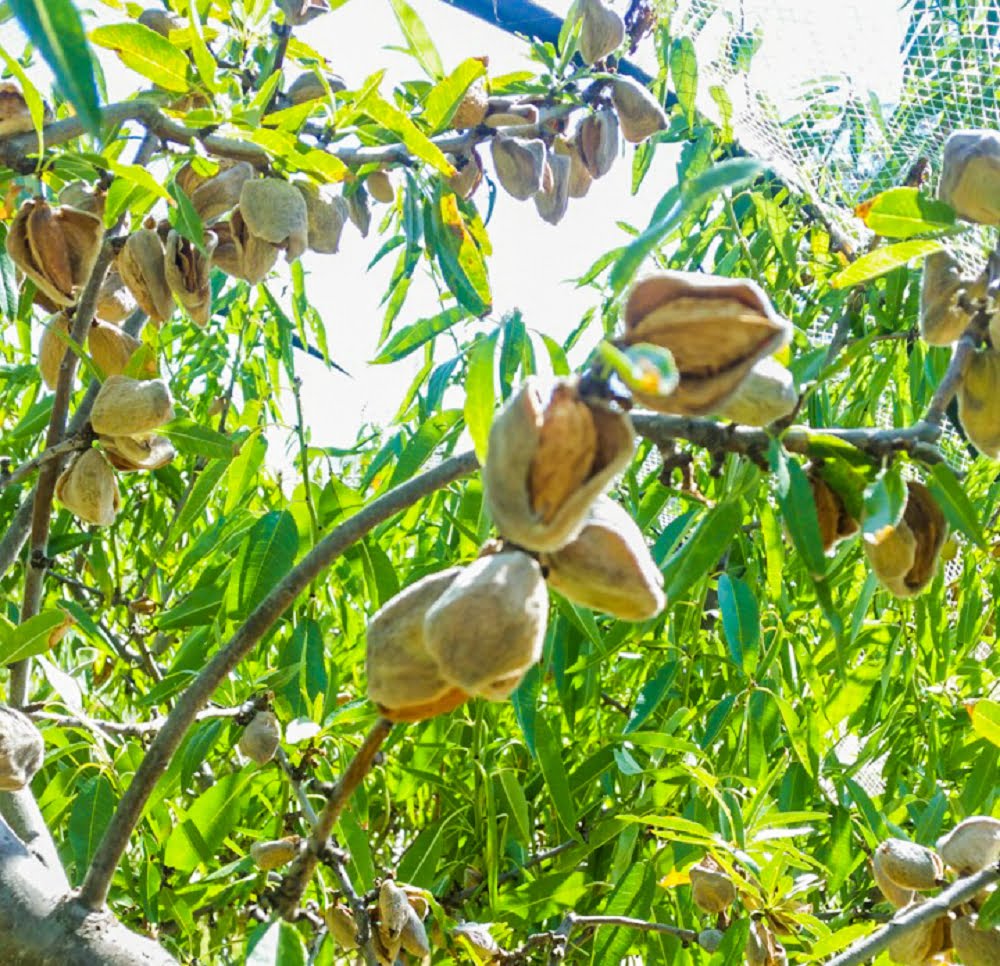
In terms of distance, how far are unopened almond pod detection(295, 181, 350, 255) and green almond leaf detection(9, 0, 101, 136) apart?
2.00 ft

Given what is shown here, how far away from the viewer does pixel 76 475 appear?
38.8 inches

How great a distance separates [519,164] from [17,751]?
0.67m

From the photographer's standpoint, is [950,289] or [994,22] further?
[994,22]

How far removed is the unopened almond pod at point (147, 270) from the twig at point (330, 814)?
50 cm

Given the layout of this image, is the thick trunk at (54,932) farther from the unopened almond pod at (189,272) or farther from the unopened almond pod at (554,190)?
the unopened almond pod at (554,190)

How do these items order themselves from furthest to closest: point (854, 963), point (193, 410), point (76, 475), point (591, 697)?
point (193, 410), point (591, 697), point (76, 475), point (854, 963)

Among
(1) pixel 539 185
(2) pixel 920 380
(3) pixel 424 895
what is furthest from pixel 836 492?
(2) pixel 920 380

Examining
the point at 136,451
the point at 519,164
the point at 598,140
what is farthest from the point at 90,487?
the point at 598,140

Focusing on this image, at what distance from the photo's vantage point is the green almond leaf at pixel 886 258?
2.19 ft

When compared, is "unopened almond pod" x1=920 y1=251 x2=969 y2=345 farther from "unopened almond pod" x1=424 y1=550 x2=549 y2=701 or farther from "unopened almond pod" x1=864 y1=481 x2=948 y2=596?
"unopened almond pod" x1=424 y1=550 x2=549 y2=701

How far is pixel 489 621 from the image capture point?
0.47 m

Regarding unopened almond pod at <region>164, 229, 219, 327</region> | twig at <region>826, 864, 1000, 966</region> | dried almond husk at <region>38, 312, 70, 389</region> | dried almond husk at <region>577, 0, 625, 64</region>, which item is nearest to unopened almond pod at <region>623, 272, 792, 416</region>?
twig at <region>826, 864, 1000, 966</region>

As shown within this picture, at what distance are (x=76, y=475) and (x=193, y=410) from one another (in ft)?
2.67

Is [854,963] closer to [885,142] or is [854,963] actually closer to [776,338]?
[776,338]
